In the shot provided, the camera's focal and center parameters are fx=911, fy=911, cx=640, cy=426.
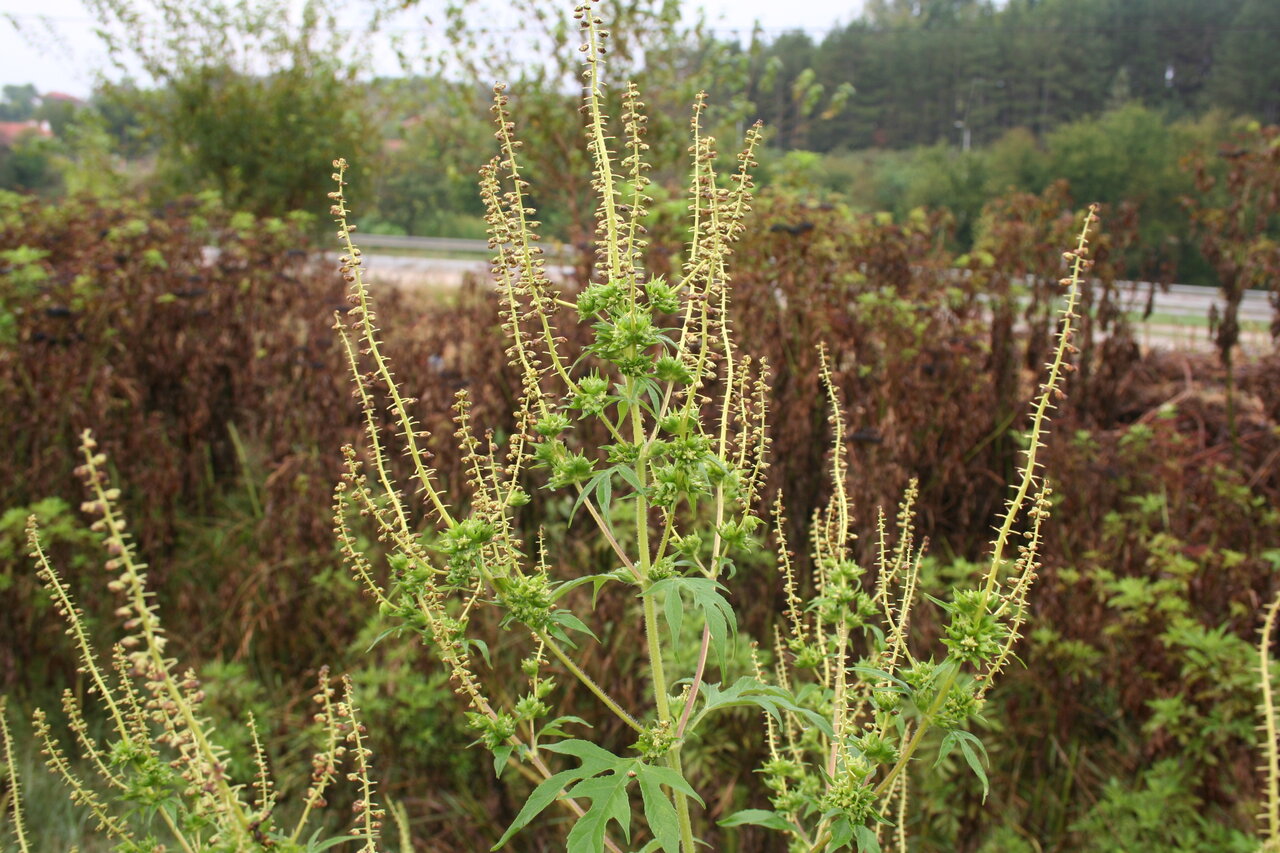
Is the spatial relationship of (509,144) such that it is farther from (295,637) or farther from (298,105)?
(298,105)

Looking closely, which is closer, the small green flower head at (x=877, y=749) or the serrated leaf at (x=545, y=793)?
the serrated leaf at (x=545, y=793)

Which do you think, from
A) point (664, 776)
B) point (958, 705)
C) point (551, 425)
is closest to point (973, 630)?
point (958, 705)

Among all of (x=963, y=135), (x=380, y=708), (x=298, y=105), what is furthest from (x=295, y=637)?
(x=963, y=135)

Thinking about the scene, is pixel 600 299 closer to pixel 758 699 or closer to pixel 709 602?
pixel 709 602

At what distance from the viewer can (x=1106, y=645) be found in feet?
14.1

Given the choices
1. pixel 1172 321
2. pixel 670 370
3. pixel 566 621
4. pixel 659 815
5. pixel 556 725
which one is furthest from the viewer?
pixel 1172 321

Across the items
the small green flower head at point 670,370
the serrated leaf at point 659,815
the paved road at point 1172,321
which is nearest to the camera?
the serrated leaf at point 659,815

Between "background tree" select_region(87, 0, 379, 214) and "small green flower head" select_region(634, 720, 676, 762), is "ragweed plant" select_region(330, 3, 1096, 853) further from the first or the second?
"background tree" select_region(87, 0, 379, 214)

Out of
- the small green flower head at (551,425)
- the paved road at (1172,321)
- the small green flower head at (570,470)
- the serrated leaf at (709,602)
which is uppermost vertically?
the small green flower head at (551,425)

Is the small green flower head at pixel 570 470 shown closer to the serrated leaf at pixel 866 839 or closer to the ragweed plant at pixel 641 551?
the ragweed plant at pixel 641 551

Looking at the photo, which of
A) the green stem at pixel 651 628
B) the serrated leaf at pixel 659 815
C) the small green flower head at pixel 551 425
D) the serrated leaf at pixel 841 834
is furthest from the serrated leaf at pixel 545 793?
the small green flower head at pixel 551 425

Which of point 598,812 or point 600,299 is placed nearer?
point 598,812

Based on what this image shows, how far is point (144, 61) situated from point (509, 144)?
46.0 ft

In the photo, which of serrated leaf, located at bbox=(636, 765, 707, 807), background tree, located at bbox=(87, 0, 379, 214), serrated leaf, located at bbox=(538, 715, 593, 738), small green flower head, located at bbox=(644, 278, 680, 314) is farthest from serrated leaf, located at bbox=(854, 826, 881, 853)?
background tree, located at bbox=(87, 0, 379, 214)
